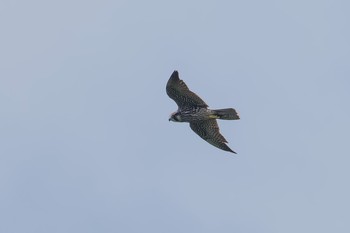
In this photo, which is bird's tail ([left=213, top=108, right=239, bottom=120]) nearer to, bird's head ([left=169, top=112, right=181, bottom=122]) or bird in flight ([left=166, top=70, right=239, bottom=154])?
bird in flight ([left=166, top=70, right=239, bottom=154])

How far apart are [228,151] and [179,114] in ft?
8.94

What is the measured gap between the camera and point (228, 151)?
41.8m

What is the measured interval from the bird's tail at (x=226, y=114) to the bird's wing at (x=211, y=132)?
5.83ft

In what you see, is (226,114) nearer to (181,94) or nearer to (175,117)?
(181,94)

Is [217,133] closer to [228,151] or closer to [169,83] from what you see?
[228,151]

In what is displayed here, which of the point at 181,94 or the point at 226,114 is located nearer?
the point at 226,114

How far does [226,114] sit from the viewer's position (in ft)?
130

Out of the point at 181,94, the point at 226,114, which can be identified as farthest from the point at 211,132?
the point at 181,94

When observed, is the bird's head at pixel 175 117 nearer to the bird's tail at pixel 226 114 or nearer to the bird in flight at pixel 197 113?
the bird in flight at pixel 197 113

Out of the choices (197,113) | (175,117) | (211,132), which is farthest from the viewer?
(211,132)

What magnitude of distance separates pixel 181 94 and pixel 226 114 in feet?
6.96

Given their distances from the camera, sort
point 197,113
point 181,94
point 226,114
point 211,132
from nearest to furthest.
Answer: point 226,114, point 181,94, point 197,113, point 211,132

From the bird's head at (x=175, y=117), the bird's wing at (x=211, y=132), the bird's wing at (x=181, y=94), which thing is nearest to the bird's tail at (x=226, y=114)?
the bird's wing at (x=181, y=94)

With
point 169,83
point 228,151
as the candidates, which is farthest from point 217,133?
point 169,83
